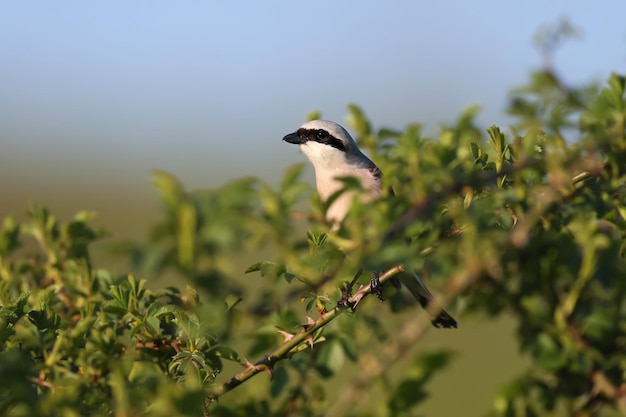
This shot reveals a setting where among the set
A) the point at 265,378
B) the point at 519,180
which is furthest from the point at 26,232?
the point at 519,180

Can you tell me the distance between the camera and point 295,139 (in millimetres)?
6457

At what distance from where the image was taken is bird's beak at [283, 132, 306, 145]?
6414 millimetres

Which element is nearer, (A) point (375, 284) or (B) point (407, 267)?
(B) point (407, 267)

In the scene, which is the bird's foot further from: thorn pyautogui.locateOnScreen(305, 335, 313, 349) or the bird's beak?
the bird's beak

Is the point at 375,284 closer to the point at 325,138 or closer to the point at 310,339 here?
the point at 310,339

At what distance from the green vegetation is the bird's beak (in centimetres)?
388

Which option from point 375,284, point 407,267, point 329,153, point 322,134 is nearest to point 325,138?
point 322,134

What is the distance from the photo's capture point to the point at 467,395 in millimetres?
9023

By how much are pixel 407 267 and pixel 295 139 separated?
16.6ft

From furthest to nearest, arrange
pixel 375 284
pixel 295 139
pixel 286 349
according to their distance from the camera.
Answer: pixel 295 139
pixel 375 284
pixel 286 349

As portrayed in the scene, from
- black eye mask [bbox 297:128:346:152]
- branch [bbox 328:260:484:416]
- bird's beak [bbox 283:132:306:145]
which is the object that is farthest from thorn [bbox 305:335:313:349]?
bird's beak [bbox 283:132:306:145]

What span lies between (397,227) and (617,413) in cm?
70

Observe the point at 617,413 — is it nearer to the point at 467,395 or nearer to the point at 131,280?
the point at 131,280

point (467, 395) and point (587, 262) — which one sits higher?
point (587, 262)
